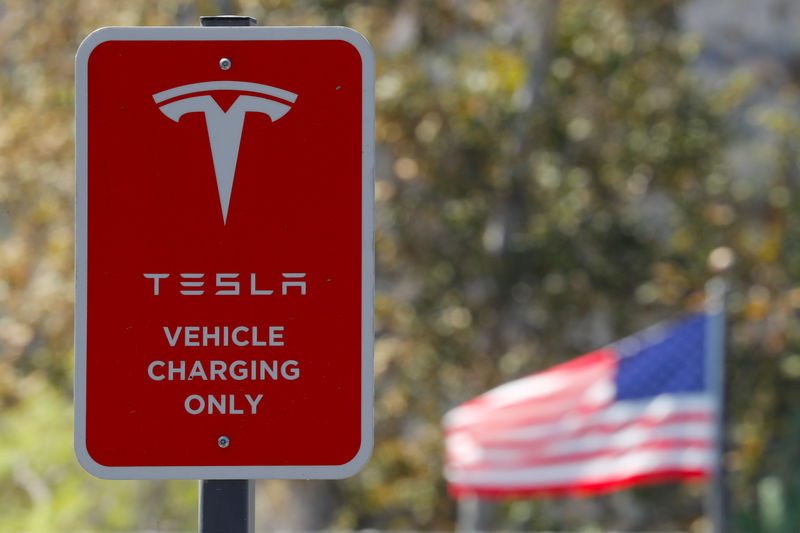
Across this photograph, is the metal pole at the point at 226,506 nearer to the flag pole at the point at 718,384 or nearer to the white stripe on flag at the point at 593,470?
the flag pole at the point at 718,384

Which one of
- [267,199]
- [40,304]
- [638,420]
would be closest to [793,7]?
[40,304]

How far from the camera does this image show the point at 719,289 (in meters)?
8.11

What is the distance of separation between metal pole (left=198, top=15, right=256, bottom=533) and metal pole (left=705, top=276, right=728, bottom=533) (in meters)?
5.41

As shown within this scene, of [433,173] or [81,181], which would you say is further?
[433,173]

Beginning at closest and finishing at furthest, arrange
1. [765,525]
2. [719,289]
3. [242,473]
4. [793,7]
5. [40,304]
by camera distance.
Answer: [242,473] → [719,289] → [765,525] → [40,304] → [793,7]

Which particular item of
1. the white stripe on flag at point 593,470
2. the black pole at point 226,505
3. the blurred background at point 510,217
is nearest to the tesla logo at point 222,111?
the black pole at point 226,505

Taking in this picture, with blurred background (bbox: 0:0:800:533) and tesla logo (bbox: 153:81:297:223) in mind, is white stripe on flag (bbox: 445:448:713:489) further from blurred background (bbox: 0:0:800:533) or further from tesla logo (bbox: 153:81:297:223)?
tesla logo (bbox: 153:81:297:223)

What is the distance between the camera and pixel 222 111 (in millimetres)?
2256

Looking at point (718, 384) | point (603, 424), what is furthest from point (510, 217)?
point (718, 384)

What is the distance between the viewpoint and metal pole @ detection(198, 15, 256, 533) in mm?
2211

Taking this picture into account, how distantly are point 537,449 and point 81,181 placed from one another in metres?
6.68

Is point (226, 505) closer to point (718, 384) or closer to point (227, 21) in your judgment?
point (227, 21)

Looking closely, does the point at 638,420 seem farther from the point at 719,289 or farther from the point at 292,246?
the point at 292,246

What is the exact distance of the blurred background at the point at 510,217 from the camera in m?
14.6
